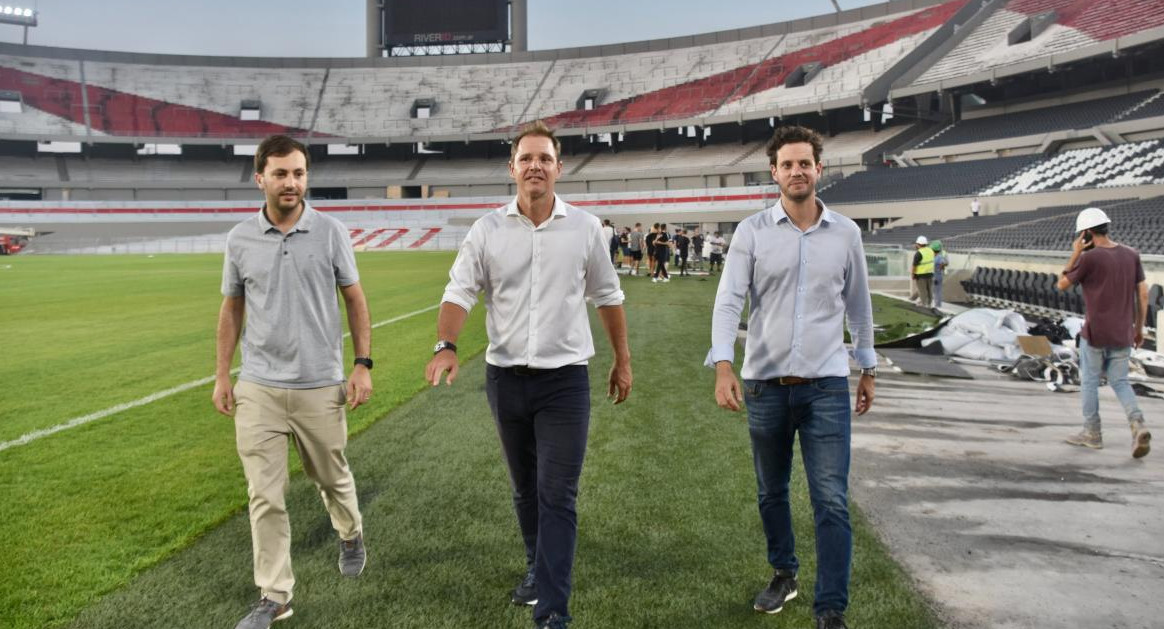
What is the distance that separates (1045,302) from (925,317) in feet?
6.92

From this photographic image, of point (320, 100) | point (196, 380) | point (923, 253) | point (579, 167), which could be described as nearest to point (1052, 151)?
point (923, 253)

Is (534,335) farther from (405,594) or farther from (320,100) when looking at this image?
(320,100)

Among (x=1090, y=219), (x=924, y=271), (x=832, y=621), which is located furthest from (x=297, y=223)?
(x=924, y=271)

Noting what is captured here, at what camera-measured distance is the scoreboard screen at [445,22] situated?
66062 mm

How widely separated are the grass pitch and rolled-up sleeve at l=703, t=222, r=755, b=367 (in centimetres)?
112

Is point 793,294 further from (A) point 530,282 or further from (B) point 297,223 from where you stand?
(B) point 297,223

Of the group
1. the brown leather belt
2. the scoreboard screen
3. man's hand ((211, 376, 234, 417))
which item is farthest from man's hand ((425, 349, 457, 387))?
the scoreboard screen

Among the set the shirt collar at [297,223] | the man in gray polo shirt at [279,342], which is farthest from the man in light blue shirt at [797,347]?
the shirt collar at [297,223]

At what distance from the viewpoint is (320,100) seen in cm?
6438

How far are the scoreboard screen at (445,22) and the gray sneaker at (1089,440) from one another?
65.5m

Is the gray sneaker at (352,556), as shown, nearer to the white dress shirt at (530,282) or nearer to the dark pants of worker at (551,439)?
the dark pants of worker at (551,439)

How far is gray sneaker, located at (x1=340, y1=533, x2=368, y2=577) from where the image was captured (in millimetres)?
3609

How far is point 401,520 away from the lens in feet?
14.2

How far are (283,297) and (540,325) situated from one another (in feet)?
3.73
